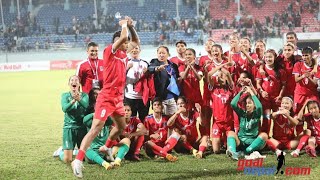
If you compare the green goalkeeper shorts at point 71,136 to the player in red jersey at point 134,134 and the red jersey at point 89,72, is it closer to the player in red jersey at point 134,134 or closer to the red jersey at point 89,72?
the player in red jersey at point 134,134

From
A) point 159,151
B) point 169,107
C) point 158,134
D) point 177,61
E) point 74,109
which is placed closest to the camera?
point 74,109

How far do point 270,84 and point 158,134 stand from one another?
2.06 metres

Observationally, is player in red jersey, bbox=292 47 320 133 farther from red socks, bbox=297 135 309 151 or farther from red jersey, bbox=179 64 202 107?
red jersey, bbox=179 64 202 107

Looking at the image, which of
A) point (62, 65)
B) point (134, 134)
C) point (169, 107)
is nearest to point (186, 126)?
point (169, 107)

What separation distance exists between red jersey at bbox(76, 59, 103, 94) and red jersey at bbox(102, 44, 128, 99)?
1788mm

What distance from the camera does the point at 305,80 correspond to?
776 centimetres

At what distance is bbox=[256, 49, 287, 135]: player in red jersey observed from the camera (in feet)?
25.8

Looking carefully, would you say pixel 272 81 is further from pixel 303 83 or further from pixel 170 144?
pixel 170 144

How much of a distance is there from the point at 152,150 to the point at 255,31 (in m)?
28.7

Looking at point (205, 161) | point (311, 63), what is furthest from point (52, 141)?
point (311, 63)

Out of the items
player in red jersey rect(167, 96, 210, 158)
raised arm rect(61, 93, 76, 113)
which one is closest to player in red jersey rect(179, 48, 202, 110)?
player in red jersey rect(167, 96, 210, 158)

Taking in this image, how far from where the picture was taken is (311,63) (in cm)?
775

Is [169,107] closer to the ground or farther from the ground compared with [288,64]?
closer to the ground

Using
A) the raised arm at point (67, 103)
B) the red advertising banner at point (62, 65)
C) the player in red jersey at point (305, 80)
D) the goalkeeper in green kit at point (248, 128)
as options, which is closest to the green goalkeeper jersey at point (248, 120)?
the goalkeeper in green kit at point (248, 128)
